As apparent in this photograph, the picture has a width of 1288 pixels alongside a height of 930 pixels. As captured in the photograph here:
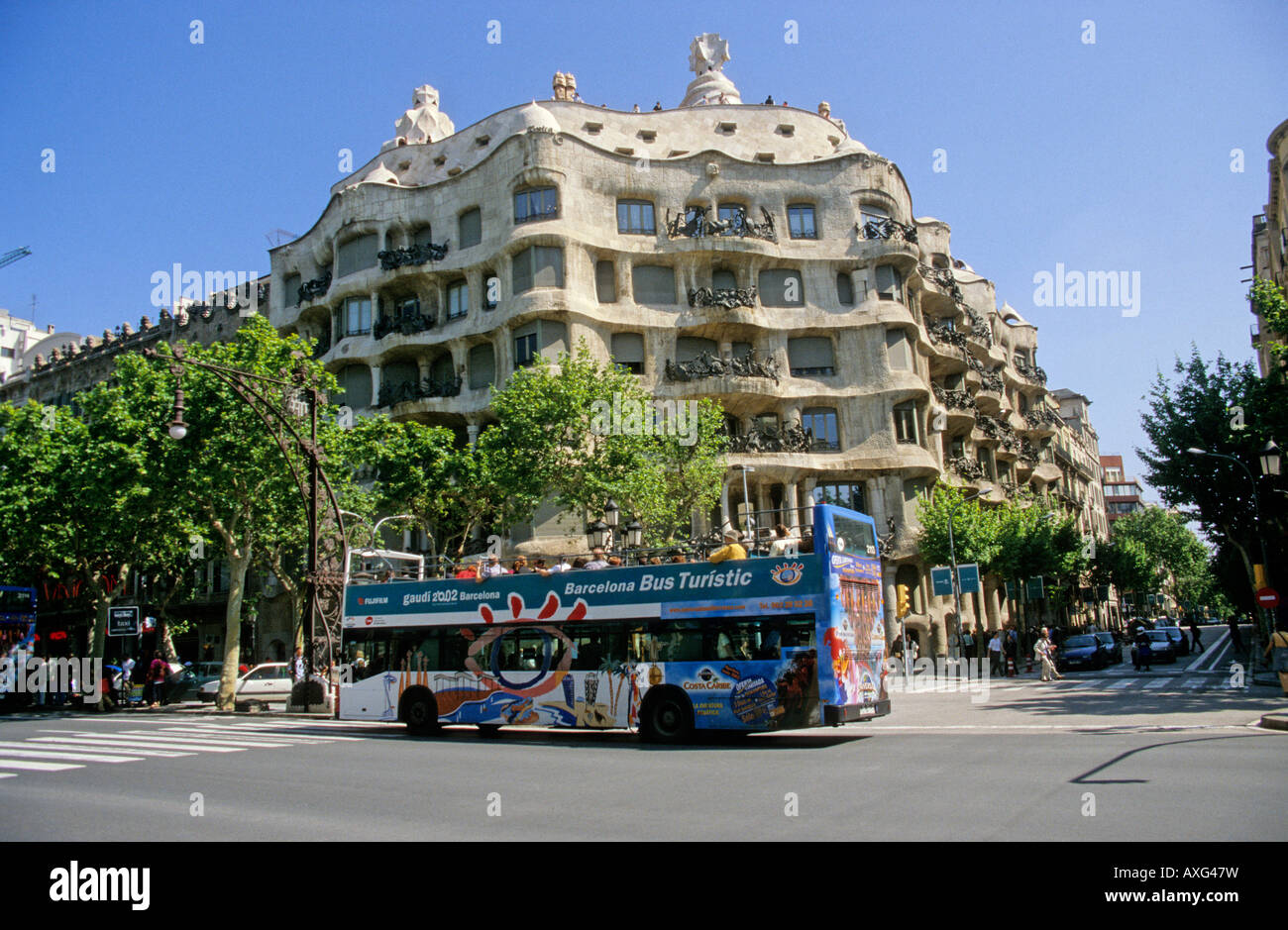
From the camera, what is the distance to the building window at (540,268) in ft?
120

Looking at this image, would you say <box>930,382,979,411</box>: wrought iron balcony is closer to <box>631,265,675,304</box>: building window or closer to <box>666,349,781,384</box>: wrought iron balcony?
<box>666,349,781,384</box>: wrought iron balcony

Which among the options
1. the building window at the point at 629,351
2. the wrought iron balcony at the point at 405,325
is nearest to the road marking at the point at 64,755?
the building window at the point at 629,351

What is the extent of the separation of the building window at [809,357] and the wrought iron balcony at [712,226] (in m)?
4.82

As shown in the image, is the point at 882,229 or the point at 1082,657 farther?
the point at 882,229

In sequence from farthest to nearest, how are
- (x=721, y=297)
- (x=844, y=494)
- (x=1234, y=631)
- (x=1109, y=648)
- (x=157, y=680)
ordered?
1. (x=844, y=494)
2. (x=721, y=297)
3. (x=1234, y=631)
4. (x=1109, y=648)
5. (x=157, y=680)

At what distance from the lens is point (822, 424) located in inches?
1585

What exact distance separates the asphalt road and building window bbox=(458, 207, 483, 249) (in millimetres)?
26574

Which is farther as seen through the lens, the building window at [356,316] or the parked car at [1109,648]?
the building window at [356,316]

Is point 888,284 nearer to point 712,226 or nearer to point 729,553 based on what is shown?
point 712,226

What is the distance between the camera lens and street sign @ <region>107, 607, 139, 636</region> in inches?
1068

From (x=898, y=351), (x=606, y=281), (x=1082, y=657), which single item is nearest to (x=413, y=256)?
(x=606, y=281)

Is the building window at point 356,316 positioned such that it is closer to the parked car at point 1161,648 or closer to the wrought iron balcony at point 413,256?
the wrought iron balcony at point 413,256

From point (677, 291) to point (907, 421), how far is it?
12.1 m

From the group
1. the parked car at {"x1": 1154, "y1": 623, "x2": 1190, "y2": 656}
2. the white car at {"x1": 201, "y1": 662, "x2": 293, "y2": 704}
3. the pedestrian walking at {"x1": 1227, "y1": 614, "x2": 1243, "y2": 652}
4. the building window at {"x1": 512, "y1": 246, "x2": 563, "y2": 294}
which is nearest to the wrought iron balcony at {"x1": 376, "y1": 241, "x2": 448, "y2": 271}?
the building window at {"x1": 512, "y1": 246, "x2": 563, "y2": 294}
